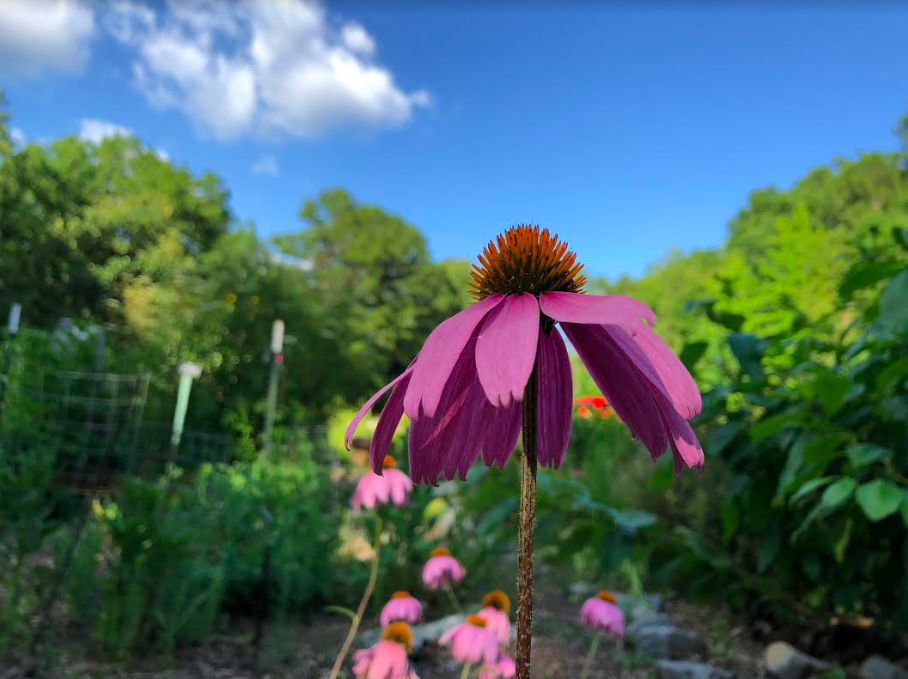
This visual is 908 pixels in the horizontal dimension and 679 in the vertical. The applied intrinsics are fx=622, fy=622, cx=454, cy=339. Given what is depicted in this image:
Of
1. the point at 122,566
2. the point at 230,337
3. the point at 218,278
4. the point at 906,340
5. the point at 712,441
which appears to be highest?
the point at 218,278

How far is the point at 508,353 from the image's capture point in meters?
0.43

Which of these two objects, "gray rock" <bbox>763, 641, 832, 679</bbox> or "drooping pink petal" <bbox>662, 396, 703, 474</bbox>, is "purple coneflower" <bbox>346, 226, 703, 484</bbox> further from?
"gray rock" <bbox>763, 641, 832, 679</bbox>

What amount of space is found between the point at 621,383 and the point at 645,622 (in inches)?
118

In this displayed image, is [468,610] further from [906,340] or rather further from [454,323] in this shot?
[454,323]

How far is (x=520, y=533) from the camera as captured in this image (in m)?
0.45

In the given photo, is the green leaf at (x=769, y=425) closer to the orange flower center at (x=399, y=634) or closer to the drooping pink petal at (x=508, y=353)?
the orange flower center at (x=399, y=634)

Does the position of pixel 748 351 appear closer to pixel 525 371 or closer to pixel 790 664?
pixel 790 664

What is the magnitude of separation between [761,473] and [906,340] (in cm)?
65

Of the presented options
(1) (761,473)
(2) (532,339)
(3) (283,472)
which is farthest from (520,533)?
(3) (283,472)

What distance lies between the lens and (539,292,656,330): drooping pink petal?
1.31ft

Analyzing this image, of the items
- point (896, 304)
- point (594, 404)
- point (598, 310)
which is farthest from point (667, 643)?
point (598, 310)

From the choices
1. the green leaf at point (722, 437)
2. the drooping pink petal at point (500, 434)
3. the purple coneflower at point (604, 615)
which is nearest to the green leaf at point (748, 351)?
the green leaf at point (722, 437)

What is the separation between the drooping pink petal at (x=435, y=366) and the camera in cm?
42

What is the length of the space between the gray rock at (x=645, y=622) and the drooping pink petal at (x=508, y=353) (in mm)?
2906
